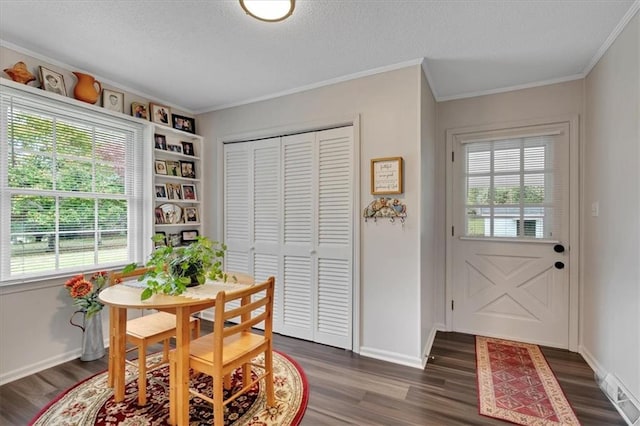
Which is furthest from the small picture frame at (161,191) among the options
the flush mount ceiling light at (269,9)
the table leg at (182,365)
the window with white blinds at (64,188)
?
the flush mount ceiling light at (269,9)

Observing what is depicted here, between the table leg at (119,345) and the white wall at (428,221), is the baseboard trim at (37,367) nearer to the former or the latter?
the table leg at (119,345)

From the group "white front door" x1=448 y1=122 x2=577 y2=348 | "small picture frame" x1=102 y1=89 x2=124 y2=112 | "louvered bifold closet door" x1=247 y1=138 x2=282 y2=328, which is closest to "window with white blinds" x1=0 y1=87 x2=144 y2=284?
"small picture frame" x1=102 y1=89 x2=124 y2=112

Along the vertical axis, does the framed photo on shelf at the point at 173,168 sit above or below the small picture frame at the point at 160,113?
Result: below

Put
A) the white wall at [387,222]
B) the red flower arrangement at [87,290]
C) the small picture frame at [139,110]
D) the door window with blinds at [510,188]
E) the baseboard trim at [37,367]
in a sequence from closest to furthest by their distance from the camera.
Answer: the baseboard trim at [37,367] < the red flower arrangement at [87,290] < the white wall at [387,222] < the door window with blinds at [510,188] < the small picture frame at [139,110]

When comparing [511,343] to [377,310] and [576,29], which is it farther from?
[576,29]

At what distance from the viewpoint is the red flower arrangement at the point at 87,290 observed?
7.88 feet

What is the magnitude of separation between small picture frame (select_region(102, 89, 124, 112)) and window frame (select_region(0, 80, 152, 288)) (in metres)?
0.10

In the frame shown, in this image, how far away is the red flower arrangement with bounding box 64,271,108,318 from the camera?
2402 mm

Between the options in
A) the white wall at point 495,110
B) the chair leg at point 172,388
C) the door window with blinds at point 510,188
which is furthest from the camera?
the door window with blinds at point 510,188

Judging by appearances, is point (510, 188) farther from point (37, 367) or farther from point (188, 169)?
point (37, 367)

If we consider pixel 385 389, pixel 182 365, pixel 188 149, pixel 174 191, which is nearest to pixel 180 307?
pixel 182 365

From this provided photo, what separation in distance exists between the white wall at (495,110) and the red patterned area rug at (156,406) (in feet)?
6.61

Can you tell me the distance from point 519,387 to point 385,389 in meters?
0.97

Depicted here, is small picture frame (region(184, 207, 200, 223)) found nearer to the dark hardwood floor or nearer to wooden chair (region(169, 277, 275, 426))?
the dark hardwood floor
